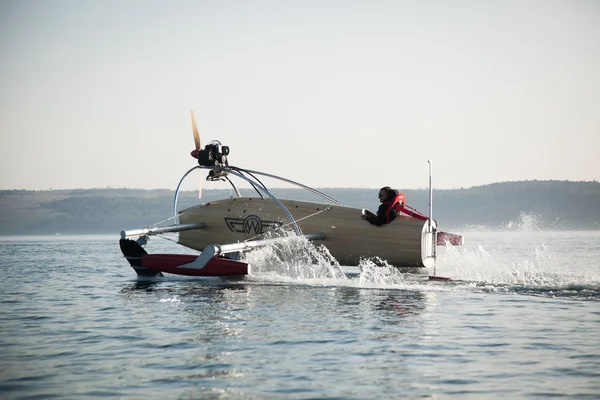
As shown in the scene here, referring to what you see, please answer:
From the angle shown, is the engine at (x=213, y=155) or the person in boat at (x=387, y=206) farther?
the engine at (x=213, y=155)

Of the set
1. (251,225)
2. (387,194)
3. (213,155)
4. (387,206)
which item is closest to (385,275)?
(387,206)

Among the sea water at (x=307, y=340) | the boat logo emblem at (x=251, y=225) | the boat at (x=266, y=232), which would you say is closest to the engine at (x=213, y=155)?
the boat at (x=266, y=232)

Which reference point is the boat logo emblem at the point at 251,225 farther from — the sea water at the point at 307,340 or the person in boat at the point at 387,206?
the person in boat at the point at 387,206

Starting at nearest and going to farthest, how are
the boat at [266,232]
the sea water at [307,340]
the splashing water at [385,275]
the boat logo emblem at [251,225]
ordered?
the sea water at [307,340] → the splashing water at [385,275] → the boat at [266,232] → the boat logo emblem at [251,225]

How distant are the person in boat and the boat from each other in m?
0.10

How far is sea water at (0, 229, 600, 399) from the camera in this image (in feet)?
23.0

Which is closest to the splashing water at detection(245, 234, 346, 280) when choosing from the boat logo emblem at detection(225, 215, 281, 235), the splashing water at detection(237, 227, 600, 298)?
the splashing water at detection(237, 227, 600, 298)

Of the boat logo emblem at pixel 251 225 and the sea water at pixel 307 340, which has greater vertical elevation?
the boat logo emblem at pixel 251 225

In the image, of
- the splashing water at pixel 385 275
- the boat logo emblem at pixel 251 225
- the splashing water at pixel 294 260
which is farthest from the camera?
the boat logo emblem at pixel 251 225

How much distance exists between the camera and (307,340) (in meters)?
9.27

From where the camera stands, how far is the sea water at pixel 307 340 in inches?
276

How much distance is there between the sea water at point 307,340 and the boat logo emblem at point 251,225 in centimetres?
290

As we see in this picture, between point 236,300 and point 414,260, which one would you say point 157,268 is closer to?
point 236,300

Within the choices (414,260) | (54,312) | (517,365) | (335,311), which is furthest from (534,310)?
(54,312)
